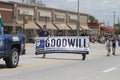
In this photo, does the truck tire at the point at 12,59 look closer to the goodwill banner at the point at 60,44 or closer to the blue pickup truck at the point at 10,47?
the blue pickup truck at the point at 10,47

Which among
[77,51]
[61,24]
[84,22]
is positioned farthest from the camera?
[84,22]

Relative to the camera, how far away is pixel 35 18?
72.0 meters

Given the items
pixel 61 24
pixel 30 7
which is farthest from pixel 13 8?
pixel 61 24

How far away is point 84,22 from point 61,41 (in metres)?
73.6

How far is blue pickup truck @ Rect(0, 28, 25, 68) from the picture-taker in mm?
16891

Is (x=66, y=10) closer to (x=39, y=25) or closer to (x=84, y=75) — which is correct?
(x=39, y=25)

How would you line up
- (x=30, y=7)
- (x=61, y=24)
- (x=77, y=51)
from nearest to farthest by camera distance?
(x=77, y=51) → (x=30, y=7) → (x=61, y=24)

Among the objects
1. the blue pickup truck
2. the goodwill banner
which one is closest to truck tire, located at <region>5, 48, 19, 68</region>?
the blue pickup truck

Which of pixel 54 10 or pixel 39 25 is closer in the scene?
pixel 39 25

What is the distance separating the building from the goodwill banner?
2994 cm

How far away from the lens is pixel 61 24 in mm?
82188

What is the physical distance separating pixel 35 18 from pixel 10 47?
54637mm

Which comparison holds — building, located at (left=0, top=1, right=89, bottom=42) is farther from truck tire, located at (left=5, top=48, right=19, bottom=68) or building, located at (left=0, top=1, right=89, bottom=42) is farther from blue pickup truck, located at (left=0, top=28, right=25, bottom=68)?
truck tire, located at (left=5, top=48, right=19, bottom=68)

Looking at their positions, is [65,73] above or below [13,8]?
below
